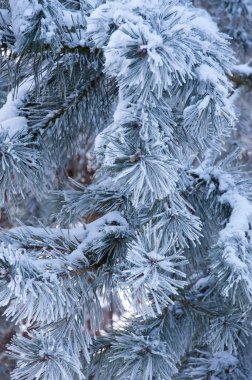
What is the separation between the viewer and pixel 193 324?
1.79m

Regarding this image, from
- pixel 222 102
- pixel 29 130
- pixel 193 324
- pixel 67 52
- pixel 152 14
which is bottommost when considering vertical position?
pixel 193 324

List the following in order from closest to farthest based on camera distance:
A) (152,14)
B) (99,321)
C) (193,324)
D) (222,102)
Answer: (152,14) → (222,102) → (99,321) → (193,324)

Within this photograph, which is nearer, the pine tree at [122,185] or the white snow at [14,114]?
the pine tree at [122,185]

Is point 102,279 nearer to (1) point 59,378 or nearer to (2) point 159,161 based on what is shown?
(1) point 59,378

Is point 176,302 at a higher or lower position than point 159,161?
lower

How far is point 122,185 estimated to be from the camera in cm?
112

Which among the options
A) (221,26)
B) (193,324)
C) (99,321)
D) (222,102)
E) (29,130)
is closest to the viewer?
(222,102)

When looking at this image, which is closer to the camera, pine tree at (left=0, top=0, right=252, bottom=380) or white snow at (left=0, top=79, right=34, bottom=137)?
pine tree at (left=0, top=0, right=252, bottom=380)

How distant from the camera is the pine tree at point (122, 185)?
98 centimetres

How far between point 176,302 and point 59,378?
0.79 m

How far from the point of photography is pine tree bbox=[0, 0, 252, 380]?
977 millimetres

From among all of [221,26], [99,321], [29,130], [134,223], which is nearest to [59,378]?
[99,321]

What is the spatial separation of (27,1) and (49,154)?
21.7 inches

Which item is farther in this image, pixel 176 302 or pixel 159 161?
pixel 176 302
